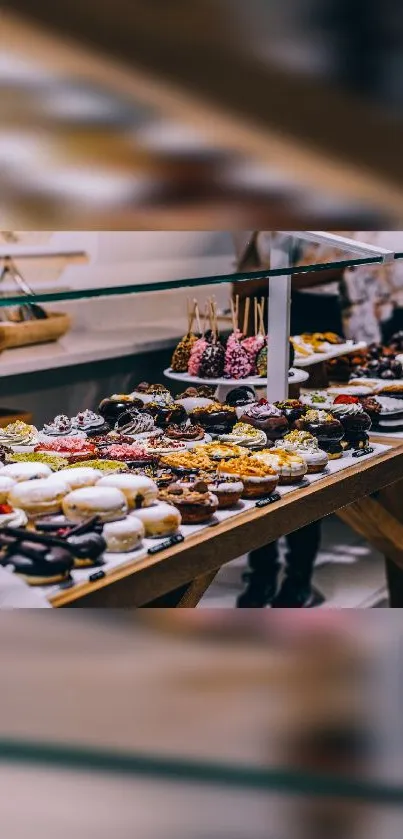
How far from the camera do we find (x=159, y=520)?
1.97 m

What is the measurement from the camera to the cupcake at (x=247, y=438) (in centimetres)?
265

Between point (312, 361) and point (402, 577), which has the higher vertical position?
point (312, 361)

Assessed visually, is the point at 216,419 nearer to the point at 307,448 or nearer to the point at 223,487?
the point at 307,448

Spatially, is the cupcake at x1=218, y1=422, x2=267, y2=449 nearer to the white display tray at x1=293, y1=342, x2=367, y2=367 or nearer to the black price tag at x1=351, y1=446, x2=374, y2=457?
the black price tag at x1=351, y1=446, x2=374, y2=457

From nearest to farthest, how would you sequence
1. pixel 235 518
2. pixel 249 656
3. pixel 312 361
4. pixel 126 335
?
1. pixel 249 656
2. pixel 235 518
3. pixel 312 361
4. pixel 126 335

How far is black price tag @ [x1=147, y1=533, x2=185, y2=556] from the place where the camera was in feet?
6.11

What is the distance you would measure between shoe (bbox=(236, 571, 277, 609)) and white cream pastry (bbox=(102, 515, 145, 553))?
2375mm

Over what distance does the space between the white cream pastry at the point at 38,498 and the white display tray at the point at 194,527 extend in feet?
0.61

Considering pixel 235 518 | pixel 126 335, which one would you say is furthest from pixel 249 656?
pixel 126 335

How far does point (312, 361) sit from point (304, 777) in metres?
2.67

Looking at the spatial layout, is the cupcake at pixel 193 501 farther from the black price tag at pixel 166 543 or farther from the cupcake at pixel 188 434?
the cupcake at pixel 188 434

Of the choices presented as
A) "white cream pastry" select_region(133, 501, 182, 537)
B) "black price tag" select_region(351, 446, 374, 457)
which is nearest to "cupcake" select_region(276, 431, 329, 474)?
"black price tag" select_region(351, 446, 374, 457)

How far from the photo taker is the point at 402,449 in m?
2.81
